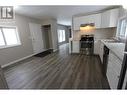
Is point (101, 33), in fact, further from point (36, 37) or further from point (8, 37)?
point (8, 37)

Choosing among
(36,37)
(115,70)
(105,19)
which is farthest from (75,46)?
(115,70)

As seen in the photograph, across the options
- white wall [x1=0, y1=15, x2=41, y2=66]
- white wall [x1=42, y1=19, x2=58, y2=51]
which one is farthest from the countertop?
white wall [x1=42, y1=19, x2=58, y2=51]

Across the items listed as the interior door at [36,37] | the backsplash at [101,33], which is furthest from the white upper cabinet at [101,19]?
the interior door at [36,37]

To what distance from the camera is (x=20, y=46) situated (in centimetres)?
436

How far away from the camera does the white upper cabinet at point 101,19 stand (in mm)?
3751

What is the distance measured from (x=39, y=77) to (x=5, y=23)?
2729 millimetres

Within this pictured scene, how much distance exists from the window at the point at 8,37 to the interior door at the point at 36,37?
3.79ft

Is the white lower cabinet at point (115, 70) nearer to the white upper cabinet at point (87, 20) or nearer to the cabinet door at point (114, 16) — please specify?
the cabinet door at point (114, 16)

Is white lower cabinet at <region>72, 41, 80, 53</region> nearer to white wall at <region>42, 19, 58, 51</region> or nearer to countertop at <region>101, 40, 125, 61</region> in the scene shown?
white wall at <region>42, 19, 58, 51</region>

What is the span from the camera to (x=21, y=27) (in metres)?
4.45

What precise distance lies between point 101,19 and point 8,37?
14.8ft

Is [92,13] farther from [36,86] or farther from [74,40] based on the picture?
[36,86]
